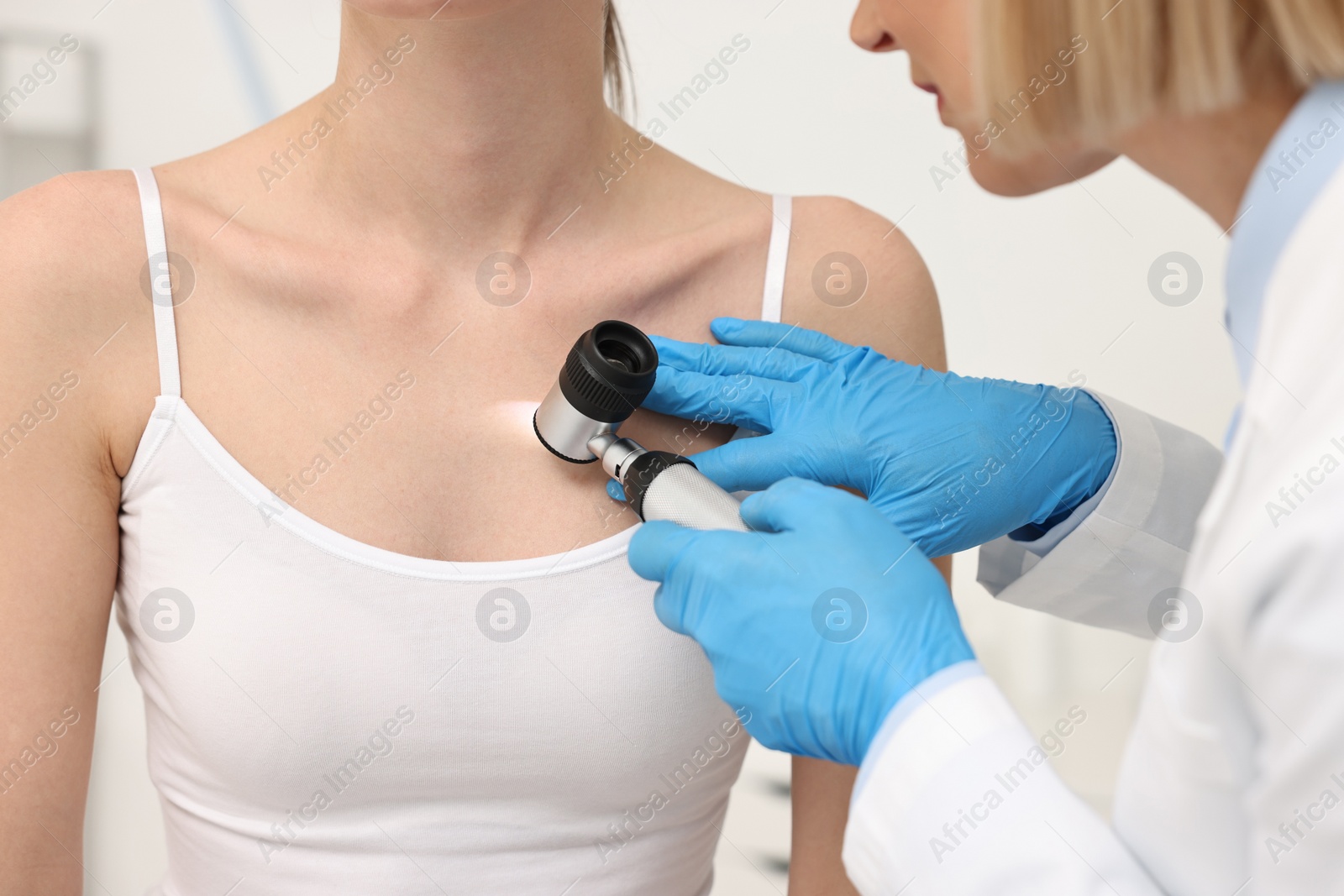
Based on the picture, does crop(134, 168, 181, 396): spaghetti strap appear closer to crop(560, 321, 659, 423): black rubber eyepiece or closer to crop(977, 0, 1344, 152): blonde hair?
crop(560, 321, 659, 423): black rubber eyepiece

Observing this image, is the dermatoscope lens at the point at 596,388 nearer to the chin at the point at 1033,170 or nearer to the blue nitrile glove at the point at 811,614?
the blue nitrile glove at the point at 811,614

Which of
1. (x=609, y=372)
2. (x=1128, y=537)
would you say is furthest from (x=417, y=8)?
(x=1128, y=537)

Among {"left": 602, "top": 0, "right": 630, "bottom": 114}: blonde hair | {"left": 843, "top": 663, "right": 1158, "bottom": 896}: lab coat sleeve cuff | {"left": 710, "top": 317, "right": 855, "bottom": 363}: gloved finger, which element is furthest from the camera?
{"left": 602, "top": 0, "right": 630, "bottom": 114}: blonde hair

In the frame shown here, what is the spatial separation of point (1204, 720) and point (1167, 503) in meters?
0.54

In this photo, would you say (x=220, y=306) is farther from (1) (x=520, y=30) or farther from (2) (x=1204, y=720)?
(2) (x=1204, y=720)

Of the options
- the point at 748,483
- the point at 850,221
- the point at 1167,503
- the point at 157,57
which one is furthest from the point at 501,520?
the point at 157,57

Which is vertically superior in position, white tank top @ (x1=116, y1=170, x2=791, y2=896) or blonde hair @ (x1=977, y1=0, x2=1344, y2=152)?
blonde hair @ (x1=977, y1=0, x2=1344, y2=152)

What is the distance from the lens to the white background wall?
1.81 meters

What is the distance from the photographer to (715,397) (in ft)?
3.18

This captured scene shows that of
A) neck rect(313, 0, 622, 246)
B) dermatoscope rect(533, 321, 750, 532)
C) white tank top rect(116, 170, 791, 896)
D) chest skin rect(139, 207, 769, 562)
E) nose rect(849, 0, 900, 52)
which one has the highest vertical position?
nose rect(849, 0, 900, 52)

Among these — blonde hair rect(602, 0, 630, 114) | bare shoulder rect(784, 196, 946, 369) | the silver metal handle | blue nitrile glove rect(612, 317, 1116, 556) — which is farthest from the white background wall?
the silver metal handle

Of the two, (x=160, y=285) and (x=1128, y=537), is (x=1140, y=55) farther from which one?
(x=160, y=285)

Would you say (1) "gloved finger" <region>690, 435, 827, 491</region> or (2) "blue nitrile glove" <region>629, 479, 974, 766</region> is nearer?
(2) "blue nitrile glove" <region>629, 479, 974, 766</region>

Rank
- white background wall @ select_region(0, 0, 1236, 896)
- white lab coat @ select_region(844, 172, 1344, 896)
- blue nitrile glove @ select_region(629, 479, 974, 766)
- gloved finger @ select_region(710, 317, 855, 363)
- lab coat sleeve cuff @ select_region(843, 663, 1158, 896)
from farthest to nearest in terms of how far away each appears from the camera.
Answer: white background wall @ select_region(0, 0, 1236, 896)
gloved finger @ select_region(710, 317, 855, 363)
blue nitrile glove @ select_region(629, 479, 974, 766)
lab coat sleeve cuff @ select_region(843, 663, 1158, 896)
white lab coat @ select_region(844, 172, 1344, 896)
